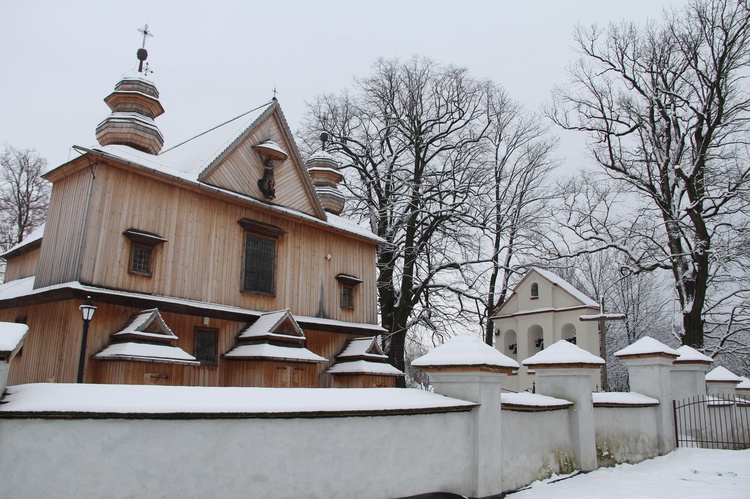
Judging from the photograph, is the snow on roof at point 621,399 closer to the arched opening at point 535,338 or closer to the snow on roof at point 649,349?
the snow on roof at point 649,349

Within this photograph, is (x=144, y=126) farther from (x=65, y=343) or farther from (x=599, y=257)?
(x=599, y=257)

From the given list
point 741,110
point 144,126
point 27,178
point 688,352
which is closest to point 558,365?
point 688,352

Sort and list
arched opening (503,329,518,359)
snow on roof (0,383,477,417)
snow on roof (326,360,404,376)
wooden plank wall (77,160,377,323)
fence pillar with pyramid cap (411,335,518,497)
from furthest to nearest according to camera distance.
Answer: arched opening (503,329,518,359)
snow on roof (326,360,404,376)
wooden plank wall (77,160,377,323)
fence pillar with pyramid cap (411,335,518,497)
snow on roof (0,383,477,417)

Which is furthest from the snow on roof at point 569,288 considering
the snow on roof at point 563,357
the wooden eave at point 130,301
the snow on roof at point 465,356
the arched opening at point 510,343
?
the snow on roof at point 465,356

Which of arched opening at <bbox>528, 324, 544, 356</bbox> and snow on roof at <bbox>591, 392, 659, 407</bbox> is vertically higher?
arched opening at <bbox>528, 324, 544, 356</bbox>

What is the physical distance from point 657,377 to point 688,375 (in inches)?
98.6

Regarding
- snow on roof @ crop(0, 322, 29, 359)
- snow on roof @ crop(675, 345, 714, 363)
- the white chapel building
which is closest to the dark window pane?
snow on roof @ crop(675, 345, 714, 363)

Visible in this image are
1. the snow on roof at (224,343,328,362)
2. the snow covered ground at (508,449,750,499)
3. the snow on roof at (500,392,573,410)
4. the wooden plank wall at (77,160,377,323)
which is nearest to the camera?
the snow covered ground at (508,449,750,499)

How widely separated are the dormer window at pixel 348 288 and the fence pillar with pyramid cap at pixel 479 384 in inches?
472

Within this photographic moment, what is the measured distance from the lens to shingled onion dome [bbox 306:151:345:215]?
998 inches

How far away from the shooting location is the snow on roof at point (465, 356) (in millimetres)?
8375

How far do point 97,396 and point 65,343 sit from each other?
357 inches

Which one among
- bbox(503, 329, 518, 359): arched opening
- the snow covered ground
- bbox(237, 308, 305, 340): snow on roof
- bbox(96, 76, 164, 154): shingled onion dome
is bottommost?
the snow covered ground

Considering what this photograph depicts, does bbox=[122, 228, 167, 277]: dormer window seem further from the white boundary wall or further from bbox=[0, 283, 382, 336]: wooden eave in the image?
the white boundary wall
